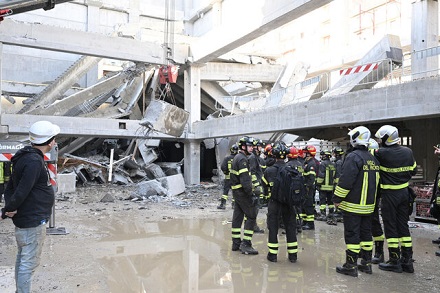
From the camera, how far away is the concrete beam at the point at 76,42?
43.3 feet

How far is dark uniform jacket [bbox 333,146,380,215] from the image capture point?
15.5 ft

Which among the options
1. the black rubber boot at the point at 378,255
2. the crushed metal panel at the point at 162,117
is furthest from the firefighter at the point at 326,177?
the crushed metal panel at the point at 162,117

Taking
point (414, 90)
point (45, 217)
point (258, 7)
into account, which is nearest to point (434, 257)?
point (414, 90)

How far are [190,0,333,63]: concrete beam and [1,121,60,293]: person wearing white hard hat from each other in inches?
357

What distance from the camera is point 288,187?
530 centimetres

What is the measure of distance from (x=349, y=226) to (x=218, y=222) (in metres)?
4.37

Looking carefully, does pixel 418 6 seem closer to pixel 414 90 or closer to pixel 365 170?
pixel 414 90

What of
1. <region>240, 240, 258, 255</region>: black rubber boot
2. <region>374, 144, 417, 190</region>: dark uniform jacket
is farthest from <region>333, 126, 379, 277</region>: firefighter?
<region>240, 240, 258, 255</region>: black rubber boot

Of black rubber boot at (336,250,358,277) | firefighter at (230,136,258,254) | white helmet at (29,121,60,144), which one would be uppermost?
white helmet at (29,121,60,144)

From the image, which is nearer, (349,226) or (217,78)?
(349,226)

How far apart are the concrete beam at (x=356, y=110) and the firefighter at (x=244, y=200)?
4.36m

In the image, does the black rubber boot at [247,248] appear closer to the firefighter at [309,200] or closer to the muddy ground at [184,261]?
the muddy ground at [184,261]

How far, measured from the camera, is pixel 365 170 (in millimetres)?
4801

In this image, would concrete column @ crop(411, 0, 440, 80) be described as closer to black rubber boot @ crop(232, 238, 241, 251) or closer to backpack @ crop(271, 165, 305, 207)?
backpack @ crop(271, 165, 305, 207)
